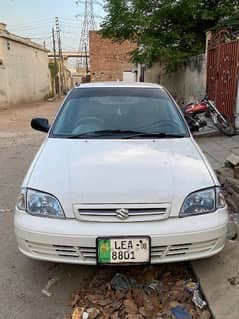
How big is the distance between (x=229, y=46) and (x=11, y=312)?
802 cm

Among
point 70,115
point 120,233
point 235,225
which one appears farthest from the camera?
point 70,115

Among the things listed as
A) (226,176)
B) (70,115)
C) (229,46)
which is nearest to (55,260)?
(70,115)

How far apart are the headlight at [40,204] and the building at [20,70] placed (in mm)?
18371

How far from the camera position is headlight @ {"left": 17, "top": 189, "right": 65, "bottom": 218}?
2.57m

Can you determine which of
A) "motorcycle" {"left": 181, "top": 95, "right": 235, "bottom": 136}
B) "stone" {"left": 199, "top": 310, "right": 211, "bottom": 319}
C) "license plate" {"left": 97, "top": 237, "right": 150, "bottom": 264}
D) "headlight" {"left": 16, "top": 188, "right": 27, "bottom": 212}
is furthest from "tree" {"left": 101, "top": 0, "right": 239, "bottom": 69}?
"stone" {"left": 199, "top": 310, "right": 211, "bottom": 319}

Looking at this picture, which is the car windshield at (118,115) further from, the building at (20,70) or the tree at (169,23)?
the building at (20,70)

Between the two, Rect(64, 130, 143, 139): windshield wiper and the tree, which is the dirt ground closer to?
Rect(64, 130, 143, 139): windshield wiper

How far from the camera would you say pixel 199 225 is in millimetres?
2537

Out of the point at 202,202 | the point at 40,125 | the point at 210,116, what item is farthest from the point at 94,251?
the point at 210,116

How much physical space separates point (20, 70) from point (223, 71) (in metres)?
17.5

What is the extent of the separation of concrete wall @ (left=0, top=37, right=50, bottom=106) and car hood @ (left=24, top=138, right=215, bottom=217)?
18.0 meters

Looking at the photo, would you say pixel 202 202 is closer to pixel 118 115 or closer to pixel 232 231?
pixel 232 231

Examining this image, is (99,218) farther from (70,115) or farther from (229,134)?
(229,134)

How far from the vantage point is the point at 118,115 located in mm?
3896
